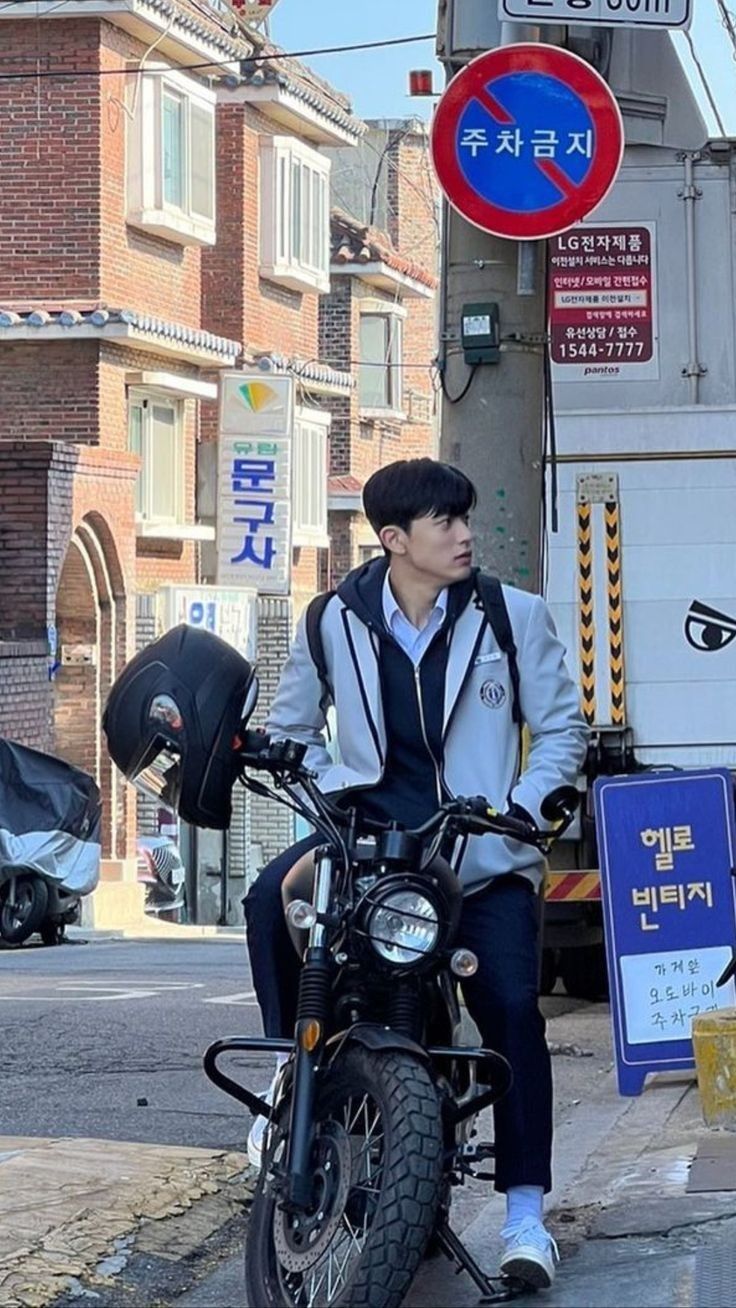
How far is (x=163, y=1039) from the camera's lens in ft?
29.4

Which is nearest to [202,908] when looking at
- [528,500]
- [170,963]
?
[170,963]

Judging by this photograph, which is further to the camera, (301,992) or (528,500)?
(528,500)

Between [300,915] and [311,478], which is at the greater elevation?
[311,478]

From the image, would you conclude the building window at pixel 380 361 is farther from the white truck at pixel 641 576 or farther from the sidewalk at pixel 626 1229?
the sidewalk at pixel 626 1229

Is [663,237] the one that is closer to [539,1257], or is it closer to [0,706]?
[539,1257]

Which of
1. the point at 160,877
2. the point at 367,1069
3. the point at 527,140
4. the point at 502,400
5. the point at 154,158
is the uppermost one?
the point at 154,158

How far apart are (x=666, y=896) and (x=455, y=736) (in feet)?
9.42

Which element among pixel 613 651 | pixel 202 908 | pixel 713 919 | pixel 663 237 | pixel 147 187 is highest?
pixel 147 187

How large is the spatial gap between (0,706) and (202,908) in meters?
8.94

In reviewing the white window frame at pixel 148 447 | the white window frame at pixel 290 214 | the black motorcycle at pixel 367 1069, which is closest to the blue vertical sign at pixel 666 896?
the black motorcycle at pixel 367 1069

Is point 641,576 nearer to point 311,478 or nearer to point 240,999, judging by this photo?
point 240,999

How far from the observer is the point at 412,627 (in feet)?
15.6

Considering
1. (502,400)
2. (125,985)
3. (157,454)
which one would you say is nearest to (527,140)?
(502,400)

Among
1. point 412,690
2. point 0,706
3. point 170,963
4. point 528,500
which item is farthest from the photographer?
point 0,706
